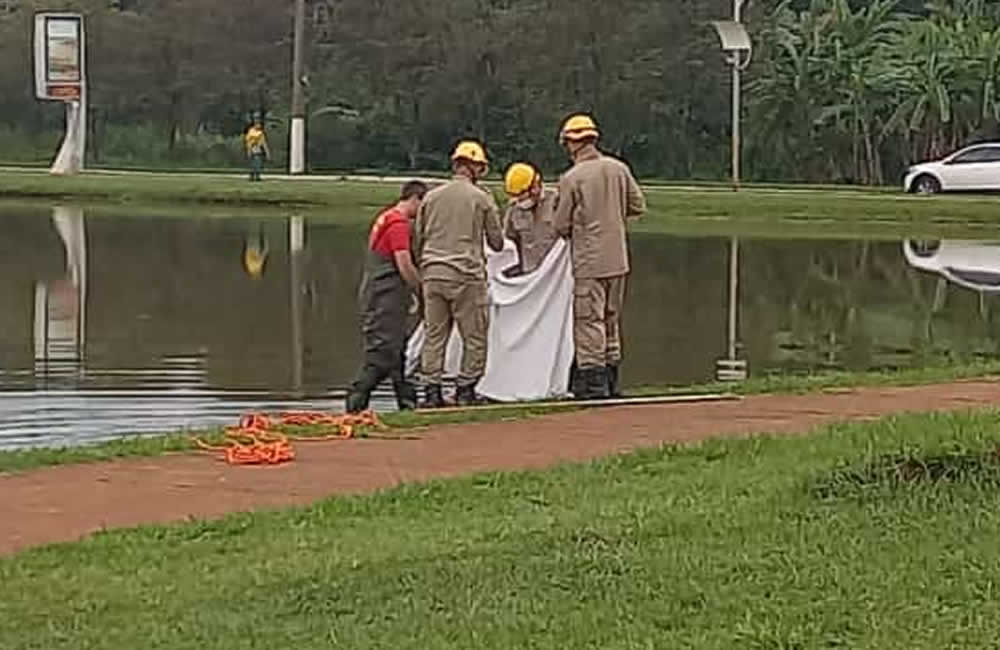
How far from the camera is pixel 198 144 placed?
2436 inches

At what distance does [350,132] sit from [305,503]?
50234 mm

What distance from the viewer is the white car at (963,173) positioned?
49281mm

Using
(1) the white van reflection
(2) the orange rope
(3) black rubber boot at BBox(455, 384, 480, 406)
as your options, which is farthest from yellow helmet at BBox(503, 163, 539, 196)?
(1) the white van reflection

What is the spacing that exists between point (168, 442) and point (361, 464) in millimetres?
1397

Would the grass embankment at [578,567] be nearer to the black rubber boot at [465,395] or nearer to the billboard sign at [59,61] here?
the black rubber boot at [465,395]

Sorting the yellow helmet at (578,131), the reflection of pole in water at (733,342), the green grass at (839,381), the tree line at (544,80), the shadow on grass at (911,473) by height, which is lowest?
the reflection of pole in water at (733,342)

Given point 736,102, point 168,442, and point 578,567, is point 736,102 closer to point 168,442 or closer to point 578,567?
point 168,442

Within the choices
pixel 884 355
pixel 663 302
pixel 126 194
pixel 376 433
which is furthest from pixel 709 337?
pixel 126 194

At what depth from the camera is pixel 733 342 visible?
70.5ft

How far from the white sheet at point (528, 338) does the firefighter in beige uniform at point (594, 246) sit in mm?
467

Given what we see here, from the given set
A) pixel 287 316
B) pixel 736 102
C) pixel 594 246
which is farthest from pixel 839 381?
pixel 736 102

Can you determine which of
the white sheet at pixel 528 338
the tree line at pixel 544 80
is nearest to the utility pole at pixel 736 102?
the tree line at pixel 544 80

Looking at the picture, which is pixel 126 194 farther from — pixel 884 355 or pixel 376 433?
pixel 376 433

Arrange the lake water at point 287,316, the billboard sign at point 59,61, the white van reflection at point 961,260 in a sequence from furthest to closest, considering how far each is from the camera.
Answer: the billboard sign at point 59,61, the white van reflection at point 961,260, the lake water at point 287,316
